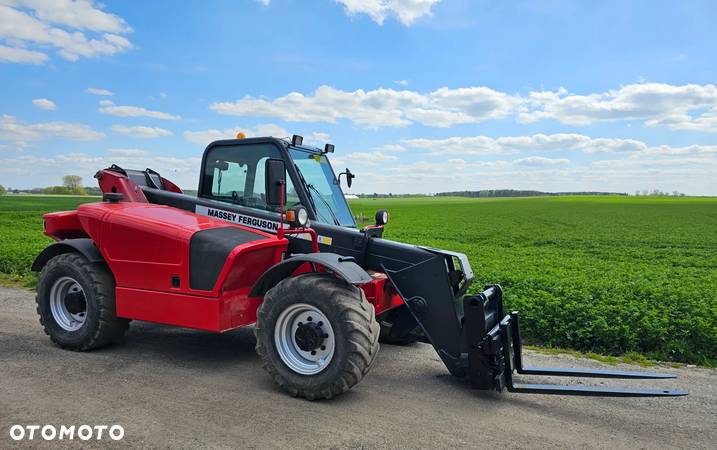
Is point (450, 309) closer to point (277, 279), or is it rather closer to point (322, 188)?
point (277, 279)

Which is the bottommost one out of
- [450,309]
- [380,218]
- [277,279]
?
[450,309]

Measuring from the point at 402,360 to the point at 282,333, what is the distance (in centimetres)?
176

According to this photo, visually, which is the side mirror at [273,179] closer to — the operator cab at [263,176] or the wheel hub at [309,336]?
the operator cab at [263,176]

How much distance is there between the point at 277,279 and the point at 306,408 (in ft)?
4.56

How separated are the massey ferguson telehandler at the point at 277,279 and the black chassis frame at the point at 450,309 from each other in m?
0.01

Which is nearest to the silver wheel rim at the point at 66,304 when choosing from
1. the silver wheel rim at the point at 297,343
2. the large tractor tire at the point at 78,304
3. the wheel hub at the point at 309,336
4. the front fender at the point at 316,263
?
the large tractor tire at the point at 78,304

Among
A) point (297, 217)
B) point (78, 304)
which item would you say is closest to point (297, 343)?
point (297, 217)

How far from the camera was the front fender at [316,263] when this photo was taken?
4941mm

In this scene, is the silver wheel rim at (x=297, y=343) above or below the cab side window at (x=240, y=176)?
below

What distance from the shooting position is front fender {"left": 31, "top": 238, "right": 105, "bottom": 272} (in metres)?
6.42

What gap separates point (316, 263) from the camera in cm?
518

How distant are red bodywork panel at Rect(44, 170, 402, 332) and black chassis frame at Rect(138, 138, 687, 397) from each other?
0.25 m

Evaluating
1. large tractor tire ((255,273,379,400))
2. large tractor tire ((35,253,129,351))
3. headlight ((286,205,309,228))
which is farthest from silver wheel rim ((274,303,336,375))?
large tractor tire ((35,253,129,351))

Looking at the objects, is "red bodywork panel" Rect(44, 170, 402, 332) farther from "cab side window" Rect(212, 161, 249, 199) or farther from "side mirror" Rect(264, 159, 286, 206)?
"side mirror" Rect(264, 159, 286, 206)
